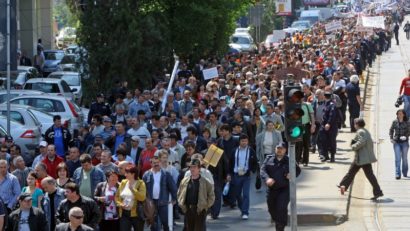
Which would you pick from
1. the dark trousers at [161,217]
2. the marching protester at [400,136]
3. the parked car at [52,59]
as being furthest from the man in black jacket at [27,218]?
the parked car at [52,59]

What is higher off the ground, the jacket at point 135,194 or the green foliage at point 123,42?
the green foliage at point 123,42

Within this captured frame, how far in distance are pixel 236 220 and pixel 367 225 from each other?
7.15ft

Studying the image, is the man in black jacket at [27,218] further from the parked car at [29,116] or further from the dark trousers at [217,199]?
the parked car at [29,116]

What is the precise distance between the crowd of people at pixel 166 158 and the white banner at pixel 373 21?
723 inches

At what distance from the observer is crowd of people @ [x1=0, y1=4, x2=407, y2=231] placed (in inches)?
641

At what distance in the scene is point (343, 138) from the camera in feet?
102

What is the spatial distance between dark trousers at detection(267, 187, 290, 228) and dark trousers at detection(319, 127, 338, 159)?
8115 millimetres

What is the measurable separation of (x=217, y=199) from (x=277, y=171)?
2391 millimetres

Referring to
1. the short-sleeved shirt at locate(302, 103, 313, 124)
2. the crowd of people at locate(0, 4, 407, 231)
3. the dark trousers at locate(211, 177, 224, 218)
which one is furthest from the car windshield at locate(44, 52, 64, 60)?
the dark trousers at locate(211, 177, 224, 218)

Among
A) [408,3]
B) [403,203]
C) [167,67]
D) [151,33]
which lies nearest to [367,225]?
[403,203]

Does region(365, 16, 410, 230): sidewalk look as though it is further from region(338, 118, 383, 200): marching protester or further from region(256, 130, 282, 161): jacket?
region(256, 130, 282, 161): jacket

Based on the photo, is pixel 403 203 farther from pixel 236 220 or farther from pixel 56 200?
pixel 56 200

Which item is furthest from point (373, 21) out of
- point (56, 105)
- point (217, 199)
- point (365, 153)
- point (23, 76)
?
point (217, 199)

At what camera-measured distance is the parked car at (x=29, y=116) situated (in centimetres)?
2762
